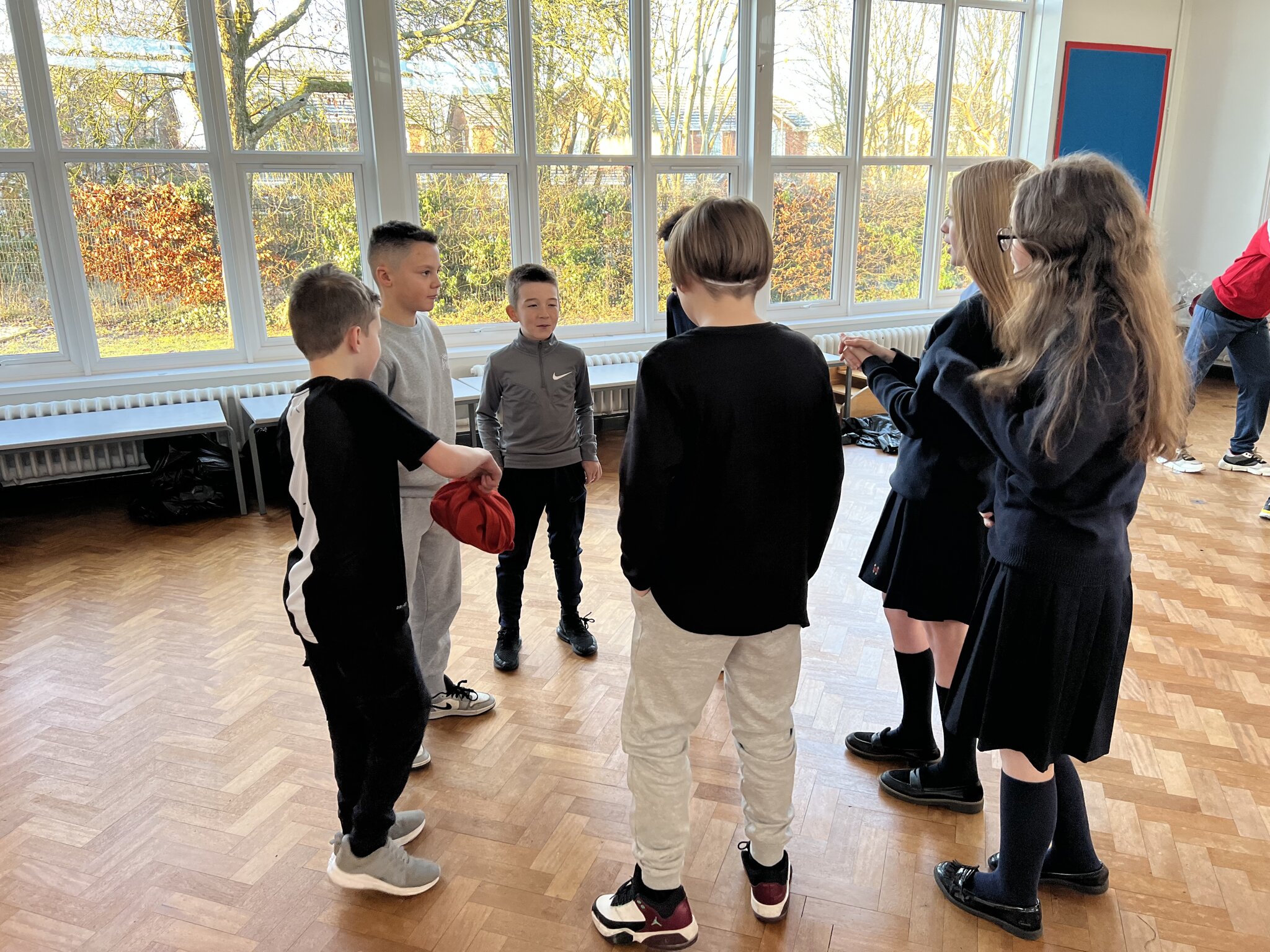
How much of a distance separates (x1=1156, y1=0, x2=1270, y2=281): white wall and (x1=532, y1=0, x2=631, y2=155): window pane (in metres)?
4.57

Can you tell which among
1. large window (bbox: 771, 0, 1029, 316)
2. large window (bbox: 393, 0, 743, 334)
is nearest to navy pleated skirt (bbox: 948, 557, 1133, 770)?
large window (bbox: 393, 0, 743, 334)

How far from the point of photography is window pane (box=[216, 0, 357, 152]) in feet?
17.1

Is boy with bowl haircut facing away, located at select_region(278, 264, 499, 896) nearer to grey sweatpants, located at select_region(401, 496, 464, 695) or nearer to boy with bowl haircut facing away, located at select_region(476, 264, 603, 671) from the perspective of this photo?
grey sweatpants, located at select_region(401, 496, 464, 695)

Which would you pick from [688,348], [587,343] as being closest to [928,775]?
[688,348]

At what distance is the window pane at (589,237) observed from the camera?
6250mm

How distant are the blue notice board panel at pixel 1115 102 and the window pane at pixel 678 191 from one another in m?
3.15

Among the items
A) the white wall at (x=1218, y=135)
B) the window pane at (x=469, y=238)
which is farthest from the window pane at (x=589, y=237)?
the white wall at (x=1218, y=135)

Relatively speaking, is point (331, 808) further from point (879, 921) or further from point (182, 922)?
point (879, 921)

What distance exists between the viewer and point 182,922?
6.46ft

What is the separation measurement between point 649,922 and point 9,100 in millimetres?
5490

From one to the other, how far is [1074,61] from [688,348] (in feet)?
25.4

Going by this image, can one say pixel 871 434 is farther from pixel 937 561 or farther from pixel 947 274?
pixel 937 561

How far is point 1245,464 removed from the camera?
5512mm

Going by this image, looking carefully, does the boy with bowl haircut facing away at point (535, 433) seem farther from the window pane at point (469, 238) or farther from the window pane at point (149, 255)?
the window pane at point (149, 255)
